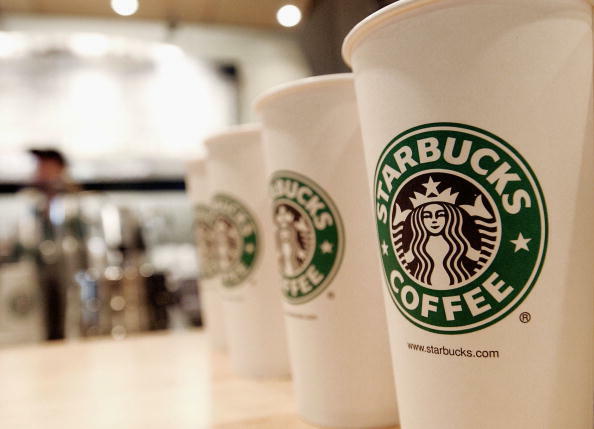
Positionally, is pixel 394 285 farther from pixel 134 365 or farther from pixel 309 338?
pixel 134 365

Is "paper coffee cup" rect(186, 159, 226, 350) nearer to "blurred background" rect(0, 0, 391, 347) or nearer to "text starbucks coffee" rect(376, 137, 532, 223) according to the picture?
"blurred background" rect(0, 0, 391, 347)

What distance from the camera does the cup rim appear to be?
268 mm

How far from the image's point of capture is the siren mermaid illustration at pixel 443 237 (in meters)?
0.26

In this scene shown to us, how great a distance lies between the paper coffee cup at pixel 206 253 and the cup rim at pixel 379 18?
399 mm

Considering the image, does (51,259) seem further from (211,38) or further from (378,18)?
(378,18)

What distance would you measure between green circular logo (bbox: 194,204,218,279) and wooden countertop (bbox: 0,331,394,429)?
0.12 m

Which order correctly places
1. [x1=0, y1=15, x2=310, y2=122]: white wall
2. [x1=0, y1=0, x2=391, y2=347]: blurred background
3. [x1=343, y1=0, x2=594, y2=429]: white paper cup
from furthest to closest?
[x1=0, y1=15, x2=310, y2=122]: white wall → [x1=0, y1=0, x2=391, y2=347]: blurred background → [x1=343, y1=0, x2=594, y2=429]: white paper cup

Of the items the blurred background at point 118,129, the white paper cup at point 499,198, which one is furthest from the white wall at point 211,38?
the white paper cup at point 499,198

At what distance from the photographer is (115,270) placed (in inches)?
67.3

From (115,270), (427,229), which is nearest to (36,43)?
(115,270)

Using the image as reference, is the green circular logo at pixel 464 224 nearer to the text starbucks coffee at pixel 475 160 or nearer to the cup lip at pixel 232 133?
the text starbucks coffee at pixel 475 160

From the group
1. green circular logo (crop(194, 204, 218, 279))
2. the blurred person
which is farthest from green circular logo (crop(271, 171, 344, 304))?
the blurred person

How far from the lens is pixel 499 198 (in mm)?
261

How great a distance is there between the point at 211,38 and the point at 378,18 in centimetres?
181
